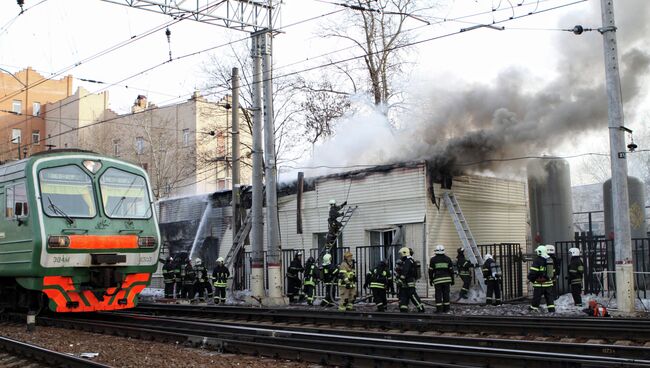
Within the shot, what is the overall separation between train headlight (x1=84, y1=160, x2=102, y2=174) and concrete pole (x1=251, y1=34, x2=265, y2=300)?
662 centimetres

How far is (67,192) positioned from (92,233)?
98 centimetres

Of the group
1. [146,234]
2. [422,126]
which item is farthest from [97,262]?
[422,126]

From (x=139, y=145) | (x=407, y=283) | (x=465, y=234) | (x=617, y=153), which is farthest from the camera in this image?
(x=139, y=145)

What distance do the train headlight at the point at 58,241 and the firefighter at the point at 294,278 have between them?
8734 millimetres

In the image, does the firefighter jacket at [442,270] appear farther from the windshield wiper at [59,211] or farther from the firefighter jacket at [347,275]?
the windshield wiper at [59,211]

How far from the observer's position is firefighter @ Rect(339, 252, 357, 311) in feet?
52.1

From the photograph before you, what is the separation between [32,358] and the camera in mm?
9289

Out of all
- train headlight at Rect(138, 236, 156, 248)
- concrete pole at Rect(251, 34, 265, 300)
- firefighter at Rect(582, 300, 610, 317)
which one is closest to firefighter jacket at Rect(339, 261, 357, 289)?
concrete pole at Rect(251, 34, 265, 300)

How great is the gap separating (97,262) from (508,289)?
39.6 feet

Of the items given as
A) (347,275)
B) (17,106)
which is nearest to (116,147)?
(17,106)

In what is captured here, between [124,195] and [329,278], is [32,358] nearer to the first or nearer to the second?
[124,195]

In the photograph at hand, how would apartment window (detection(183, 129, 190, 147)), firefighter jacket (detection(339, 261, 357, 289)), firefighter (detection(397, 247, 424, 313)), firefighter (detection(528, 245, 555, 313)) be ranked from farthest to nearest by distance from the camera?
apartment window (detection(183, 129, 190, 147)) < firefighter jacket (detection(339, 261, 357, 289)) < firefighter (detection(397, 247, 424, 313)) < firefighter (detection(528, 245, 555, 313))

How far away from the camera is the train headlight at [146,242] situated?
13.3 m

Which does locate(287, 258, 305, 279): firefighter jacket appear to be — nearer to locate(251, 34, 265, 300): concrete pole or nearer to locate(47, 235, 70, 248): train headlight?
locate(251, 34, 265, 300): concrete pole
